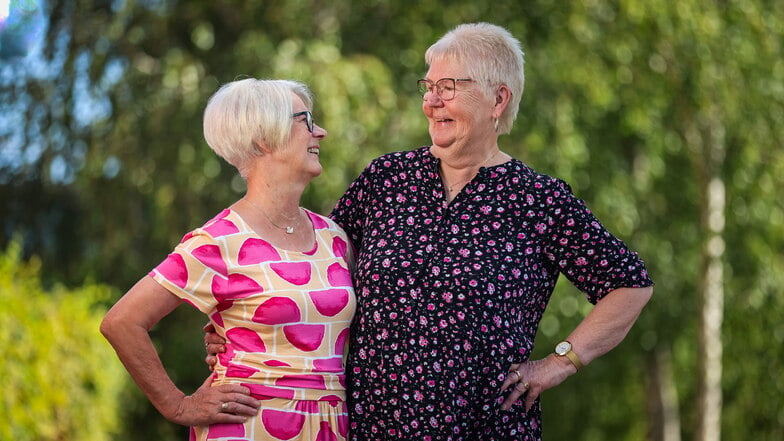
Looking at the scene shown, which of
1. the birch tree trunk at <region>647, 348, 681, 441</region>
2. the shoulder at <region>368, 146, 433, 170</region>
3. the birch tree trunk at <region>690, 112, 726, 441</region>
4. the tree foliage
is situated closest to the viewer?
the shoulder at <region>368, 146, 433, 170</region>

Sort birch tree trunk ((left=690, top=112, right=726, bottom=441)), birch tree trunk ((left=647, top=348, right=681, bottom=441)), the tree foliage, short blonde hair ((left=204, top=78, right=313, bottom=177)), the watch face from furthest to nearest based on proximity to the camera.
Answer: birch tree trunk ((left=647, top=348, right=681, bottom=441))
birch tree trunk ((left=690, top=112, right=726, bottom=441))
the tree foliage
the watch face
short blonde hair ((left=204, top=78, right=313, bottom=177))

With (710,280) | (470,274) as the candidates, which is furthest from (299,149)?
(710,280)

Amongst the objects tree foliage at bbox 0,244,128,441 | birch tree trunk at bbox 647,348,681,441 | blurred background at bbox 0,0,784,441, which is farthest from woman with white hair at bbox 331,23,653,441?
birch tree trunk at bbox 647,348,681,441

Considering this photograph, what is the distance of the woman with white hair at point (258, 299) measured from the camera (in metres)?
2.77

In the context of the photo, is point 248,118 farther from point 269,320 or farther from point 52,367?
point 52,367

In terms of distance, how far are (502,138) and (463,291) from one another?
15.4ft

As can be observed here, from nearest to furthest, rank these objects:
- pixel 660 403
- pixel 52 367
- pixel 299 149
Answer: pixel 299 149 < pixel 52 367 < pixel 660 403

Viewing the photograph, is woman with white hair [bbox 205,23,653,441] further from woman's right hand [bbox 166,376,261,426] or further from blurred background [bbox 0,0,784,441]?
blurred background [bbox 0,0,784,441]

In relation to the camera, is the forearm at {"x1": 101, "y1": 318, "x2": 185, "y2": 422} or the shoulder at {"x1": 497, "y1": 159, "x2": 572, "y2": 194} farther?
the shoulder at {"x1": 497, "y1": 159, "x2": 572, "y2": 194}

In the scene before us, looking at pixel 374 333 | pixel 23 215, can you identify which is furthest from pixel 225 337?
pixel 23 215

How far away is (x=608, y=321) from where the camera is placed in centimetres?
300

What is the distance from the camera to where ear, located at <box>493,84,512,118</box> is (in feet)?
10.1

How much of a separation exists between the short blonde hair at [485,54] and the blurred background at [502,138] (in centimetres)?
388

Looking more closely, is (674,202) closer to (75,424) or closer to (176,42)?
(176,42)
